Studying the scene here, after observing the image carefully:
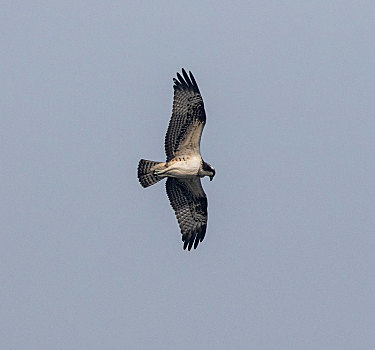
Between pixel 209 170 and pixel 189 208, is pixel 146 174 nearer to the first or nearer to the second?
pixel 209 170

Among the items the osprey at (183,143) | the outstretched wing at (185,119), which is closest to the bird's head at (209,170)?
the osprey at (183,143)

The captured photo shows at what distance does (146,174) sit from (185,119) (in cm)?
153

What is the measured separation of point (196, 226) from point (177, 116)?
9.68ft

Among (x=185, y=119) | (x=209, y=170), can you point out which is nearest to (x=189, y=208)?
(x=209, y=170)

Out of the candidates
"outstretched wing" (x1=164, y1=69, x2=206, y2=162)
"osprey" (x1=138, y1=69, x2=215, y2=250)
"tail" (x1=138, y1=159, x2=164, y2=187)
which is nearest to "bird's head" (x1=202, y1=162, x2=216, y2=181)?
"osprey" (x1=138, y1=69, x2=215, y2=250)

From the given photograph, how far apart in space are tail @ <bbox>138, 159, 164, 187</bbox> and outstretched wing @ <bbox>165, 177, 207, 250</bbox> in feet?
2.66

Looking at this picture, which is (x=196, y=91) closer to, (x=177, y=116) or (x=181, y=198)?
(x=177, y=116)

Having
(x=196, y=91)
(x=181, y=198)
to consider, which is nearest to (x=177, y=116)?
(x=196, y=91)

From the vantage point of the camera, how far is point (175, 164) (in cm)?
2497

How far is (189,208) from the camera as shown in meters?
Result: 26.5

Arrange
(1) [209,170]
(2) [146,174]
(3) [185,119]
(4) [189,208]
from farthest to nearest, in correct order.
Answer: (4) [189,208], (2) [146,174], (1) [209,170], (3) [185,119]

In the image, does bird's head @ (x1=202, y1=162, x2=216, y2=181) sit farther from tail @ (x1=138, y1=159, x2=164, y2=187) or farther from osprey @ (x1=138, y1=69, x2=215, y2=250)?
tail @ (x1=138, y1=159, x2=164, y2=187)

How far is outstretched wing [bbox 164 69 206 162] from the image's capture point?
2477cm

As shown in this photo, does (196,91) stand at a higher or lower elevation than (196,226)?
higher
